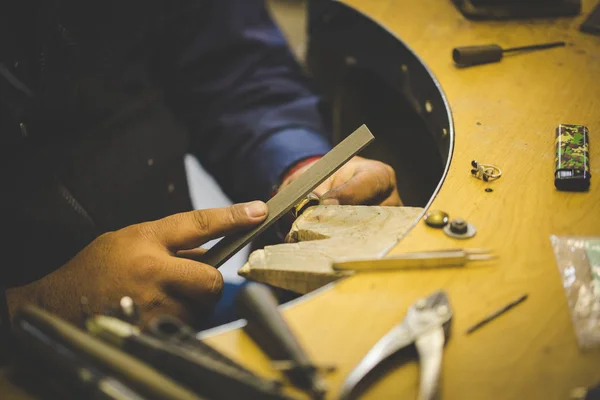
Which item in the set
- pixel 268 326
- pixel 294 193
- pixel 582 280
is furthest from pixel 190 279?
pixel 582 280

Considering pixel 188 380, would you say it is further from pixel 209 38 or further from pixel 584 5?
pixel 584 5

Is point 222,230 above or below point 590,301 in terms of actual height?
above

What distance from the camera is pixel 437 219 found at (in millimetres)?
809

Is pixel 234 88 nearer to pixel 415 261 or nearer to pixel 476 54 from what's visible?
pixel 476 54

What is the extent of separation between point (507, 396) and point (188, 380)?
0.32 meters

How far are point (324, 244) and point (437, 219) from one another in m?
0.16

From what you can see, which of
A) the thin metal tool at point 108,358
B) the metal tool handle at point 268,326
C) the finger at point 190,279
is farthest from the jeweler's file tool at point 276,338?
the finger at point 190,279

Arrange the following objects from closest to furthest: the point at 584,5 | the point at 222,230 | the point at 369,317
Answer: the point at 369,317, the point at 222,230, the point at 584,5

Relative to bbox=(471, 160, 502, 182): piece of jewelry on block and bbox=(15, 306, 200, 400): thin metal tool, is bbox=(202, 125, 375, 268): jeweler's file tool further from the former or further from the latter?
bbox=(15, 306, 200, 400): thin metal tool

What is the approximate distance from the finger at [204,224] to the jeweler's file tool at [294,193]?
0.01 metres

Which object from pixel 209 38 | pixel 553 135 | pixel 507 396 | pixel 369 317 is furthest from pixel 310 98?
pixel 507 396

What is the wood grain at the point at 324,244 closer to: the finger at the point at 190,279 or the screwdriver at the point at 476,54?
the finger at the point at 190,279

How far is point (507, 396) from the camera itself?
602 millimetres

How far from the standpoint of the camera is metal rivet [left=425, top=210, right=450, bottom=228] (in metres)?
0.81
